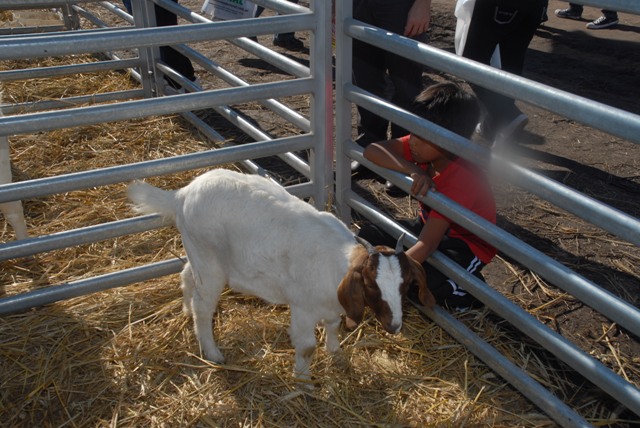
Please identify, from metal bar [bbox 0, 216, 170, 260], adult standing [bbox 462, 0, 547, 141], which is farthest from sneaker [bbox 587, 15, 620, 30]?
metal bar [bbox 0, 216, 170, 260]

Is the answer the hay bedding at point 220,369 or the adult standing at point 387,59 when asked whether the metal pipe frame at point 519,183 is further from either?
the adult standing at point 387,59

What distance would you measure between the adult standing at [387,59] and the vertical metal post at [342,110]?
2.20 ft

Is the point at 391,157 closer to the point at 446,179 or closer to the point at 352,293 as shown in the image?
the point at 446,179

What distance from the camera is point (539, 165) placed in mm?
4973

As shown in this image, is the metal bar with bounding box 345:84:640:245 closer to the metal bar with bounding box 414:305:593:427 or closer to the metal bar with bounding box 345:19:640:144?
the metal bar with bounding box 345:19:640:144

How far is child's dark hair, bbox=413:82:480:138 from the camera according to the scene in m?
2.93

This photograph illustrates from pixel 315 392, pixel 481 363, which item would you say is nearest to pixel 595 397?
pixel 481 363

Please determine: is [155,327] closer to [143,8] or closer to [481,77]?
[481,77]

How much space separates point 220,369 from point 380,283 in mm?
1093

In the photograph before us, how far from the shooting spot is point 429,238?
2.96 meters

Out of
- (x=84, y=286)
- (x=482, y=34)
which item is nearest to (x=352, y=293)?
(x=84, y=286)

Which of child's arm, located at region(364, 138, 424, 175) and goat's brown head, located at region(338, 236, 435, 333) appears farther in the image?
child's arm, located at region(364, 138, 424, 175)

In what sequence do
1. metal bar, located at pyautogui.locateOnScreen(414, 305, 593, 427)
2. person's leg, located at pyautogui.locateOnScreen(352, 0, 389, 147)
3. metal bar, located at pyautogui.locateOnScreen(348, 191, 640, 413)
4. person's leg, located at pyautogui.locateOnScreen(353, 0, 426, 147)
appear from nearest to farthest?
metal bar, located at pyautogui.locateOnScreen(348, 191, 640, 413)
metal bar, located at pyautogui.locateOnScreen(414, 305, 593, 427)
person's leg, located at pyautogui.locateOnScreen(353, 0, 426, 147)
person's leg, located at pyautogui.locateOnScreen(352, 0, 389, 147)

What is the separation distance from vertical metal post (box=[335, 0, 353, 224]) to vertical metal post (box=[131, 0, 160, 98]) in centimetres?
261
